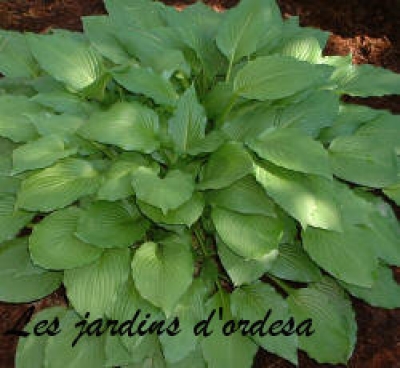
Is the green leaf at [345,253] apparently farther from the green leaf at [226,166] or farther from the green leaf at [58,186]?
the green leaf at [58,186]

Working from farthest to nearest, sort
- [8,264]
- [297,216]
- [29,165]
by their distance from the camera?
[8,264]
[29,165]
[297,216]

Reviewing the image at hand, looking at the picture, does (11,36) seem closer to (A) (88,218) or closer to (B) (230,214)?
(A) (88,218)

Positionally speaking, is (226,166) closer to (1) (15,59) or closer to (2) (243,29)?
(2) (243,29)

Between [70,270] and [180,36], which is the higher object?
[180,36]

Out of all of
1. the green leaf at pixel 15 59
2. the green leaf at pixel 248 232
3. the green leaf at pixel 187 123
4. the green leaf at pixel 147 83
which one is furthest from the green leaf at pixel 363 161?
the green leaf at pixel 15 59

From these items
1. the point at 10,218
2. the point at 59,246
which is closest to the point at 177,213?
the point at 59,246

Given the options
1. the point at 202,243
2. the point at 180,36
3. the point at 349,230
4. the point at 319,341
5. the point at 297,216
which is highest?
the point at 180,36

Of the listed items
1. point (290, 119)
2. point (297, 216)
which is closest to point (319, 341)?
point (297, 216)
